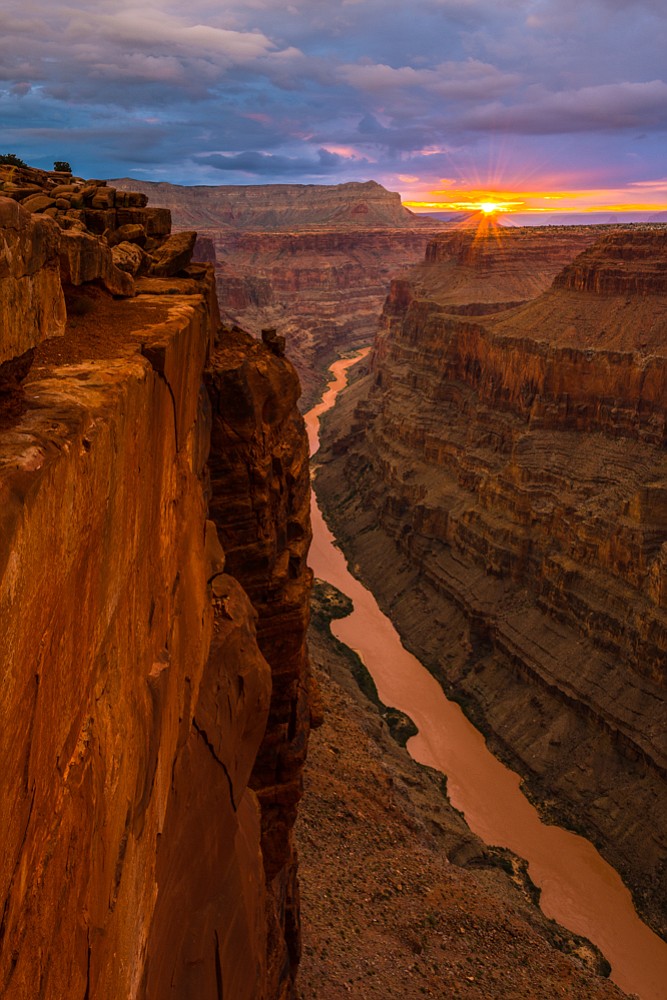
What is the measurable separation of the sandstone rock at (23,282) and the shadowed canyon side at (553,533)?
33.9 metres

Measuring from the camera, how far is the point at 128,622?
6488mm

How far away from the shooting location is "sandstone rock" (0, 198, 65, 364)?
5199mm

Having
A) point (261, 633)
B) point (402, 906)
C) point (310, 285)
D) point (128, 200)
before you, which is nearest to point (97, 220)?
point (128, 200)

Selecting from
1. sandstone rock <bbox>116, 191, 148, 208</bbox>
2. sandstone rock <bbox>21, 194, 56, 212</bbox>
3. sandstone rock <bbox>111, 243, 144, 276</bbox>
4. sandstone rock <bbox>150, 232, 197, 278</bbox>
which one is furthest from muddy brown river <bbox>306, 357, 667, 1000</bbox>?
sandstone rock <bbox>21, 194, 56, 212</bbox>

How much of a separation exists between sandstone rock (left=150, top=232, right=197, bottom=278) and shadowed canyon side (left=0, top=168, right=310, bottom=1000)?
5 centimetres

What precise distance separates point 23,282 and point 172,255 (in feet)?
33.7

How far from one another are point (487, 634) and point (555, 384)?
58.7 feet

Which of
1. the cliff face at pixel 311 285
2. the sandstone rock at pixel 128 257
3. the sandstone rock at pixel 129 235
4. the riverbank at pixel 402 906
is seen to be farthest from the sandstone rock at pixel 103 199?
the cliff face at pixel 311 285

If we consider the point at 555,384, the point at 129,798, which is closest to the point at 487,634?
the point at 555,384

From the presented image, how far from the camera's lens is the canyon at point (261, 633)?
509 centimetres

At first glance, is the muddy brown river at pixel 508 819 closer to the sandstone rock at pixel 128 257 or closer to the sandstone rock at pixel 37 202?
the sandstone rock at pixel 128 257

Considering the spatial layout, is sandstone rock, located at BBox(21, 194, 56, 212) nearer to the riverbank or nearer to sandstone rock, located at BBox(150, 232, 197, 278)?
sandstone rock, located at BBox(150, 232, 197, 278)

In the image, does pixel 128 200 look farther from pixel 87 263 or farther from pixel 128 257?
pixel 87 263

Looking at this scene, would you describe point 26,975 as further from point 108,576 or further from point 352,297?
point 352,297
